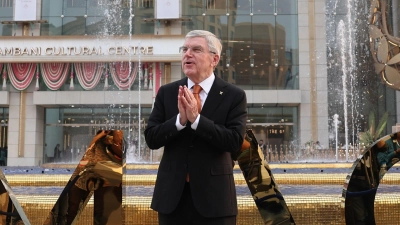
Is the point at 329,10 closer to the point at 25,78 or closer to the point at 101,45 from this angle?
the point at 101,45

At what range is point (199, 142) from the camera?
251 cm

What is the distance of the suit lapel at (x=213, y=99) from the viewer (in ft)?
8.43

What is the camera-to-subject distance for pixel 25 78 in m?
25.3

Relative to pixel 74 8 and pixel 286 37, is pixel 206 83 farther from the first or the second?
pixel 74 8

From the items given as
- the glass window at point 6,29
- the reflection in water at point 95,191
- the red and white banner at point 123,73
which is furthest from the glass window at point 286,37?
→ the reflection in water at point 95,191

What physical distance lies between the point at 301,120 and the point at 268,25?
5.87m

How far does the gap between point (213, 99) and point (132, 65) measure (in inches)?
897

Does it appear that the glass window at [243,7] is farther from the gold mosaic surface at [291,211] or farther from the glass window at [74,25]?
the gold mosaic surface at [291,211]

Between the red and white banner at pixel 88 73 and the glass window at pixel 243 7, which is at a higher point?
the glass window at pixel 243 7

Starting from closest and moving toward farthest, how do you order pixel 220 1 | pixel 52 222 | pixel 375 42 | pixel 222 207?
pixel 222 207, pixel 52 222, pixel 375 42, pixel 220 1

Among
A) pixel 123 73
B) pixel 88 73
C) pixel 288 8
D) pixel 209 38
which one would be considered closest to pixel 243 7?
pixel 288 8

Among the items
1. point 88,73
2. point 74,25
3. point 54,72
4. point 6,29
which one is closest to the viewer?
point 88,73

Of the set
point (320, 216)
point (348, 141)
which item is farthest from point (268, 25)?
point (320, 216)

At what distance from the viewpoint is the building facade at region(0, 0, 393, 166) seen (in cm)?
2450
